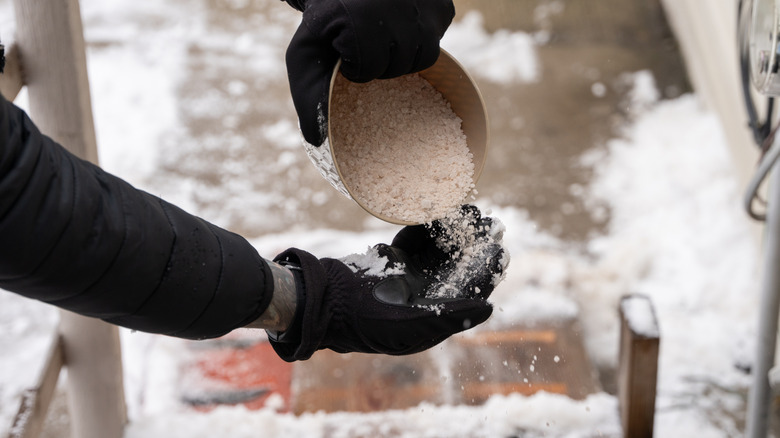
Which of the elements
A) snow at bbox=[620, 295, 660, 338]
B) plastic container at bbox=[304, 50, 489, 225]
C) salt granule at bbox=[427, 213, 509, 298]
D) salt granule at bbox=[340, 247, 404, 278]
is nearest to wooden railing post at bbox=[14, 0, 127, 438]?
plastic container at bbox=[304, 50, 489, 225]

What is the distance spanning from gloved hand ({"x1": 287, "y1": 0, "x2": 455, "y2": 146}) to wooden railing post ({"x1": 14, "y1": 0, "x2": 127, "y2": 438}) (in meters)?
0.68

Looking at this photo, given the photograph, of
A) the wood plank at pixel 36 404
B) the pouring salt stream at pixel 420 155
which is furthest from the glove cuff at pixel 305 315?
the wood plank at pixel 36 404

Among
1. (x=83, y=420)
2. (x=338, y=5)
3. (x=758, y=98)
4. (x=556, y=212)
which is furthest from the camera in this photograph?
(x=556, y=212)

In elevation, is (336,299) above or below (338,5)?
below

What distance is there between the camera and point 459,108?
1489 mm

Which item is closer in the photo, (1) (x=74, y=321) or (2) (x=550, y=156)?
(1) (x=74, y=321)

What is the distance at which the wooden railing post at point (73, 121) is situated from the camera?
1.62 meters

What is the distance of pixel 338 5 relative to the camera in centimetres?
123

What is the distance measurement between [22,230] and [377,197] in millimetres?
645

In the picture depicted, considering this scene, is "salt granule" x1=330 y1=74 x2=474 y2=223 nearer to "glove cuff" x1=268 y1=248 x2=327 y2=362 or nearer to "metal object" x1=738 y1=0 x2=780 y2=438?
"glove cuff" x1=268 y1=248 x2=327 y2=362

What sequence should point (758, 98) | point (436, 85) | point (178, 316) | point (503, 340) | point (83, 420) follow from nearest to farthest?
point (178, 316) < point (436, 85) < point (83, 420) < point (503, 340) < point (758, 98)

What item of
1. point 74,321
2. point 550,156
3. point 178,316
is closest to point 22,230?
point 178,316

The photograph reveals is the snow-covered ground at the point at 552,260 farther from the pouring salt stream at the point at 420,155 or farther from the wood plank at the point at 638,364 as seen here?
the pouring salt stream at the point at 420,155

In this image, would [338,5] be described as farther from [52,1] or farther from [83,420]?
[83,420]
